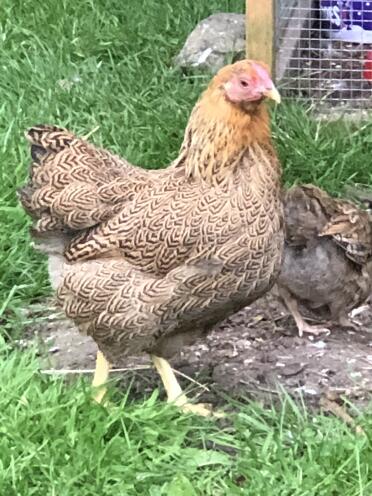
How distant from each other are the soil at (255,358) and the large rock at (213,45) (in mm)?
1885

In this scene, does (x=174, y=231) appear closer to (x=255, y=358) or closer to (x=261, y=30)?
(x=255, y=358)

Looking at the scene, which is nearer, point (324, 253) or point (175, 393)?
point (175, 393)

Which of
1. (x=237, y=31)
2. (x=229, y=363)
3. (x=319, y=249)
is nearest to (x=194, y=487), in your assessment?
(x=229, y=363)

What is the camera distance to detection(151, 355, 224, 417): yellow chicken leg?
3.73 metres

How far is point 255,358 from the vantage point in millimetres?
4184

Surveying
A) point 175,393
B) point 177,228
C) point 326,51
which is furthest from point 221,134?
point 326,51

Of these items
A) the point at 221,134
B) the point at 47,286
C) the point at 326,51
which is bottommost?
the point at 47,286

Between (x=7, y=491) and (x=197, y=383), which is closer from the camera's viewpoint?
(x=7, y=491)

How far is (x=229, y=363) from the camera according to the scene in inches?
163

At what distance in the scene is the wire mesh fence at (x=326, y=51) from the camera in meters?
5.91

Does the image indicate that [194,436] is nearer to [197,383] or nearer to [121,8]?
[197,383]

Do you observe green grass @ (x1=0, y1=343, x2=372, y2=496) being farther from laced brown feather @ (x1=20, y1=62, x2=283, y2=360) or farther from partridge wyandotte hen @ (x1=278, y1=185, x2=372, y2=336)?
partridge wyandotte hen @ (x1=278, y1=185, x2=372, y2=336)

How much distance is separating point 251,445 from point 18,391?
74 cm

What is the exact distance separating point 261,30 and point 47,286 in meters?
1.74
